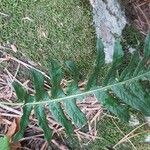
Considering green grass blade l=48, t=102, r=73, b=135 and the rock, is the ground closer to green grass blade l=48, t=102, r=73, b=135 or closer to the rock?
the rock

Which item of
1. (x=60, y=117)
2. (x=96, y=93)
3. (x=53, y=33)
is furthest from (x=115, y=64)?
(x=53, y=33)

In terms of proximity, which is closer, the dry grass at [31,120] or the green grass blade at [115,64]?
the green grass blade at [115,64]

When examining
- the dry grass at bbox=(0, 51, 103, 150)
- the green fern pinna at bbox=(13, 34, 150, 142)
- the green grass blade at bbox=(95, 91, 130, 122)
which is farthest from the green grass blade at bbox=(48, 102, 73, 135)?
the dry grass at bbox=(0, 51, 103, 150)

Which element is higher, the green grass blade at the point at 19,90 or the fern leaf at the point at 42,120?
the green grass blade at the point at 19,90

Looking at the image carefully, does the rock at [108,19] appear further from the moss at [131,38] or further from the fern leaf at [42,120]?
the fern leaf at [42,120]

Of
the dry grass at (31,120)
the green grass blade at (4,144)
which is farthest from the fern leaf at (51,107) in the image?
the dry grass at (31,120)

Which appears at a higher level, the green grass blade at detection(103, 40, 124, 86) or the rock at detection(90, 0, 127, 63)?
the rock at detection(90, 0, 127, 63)
